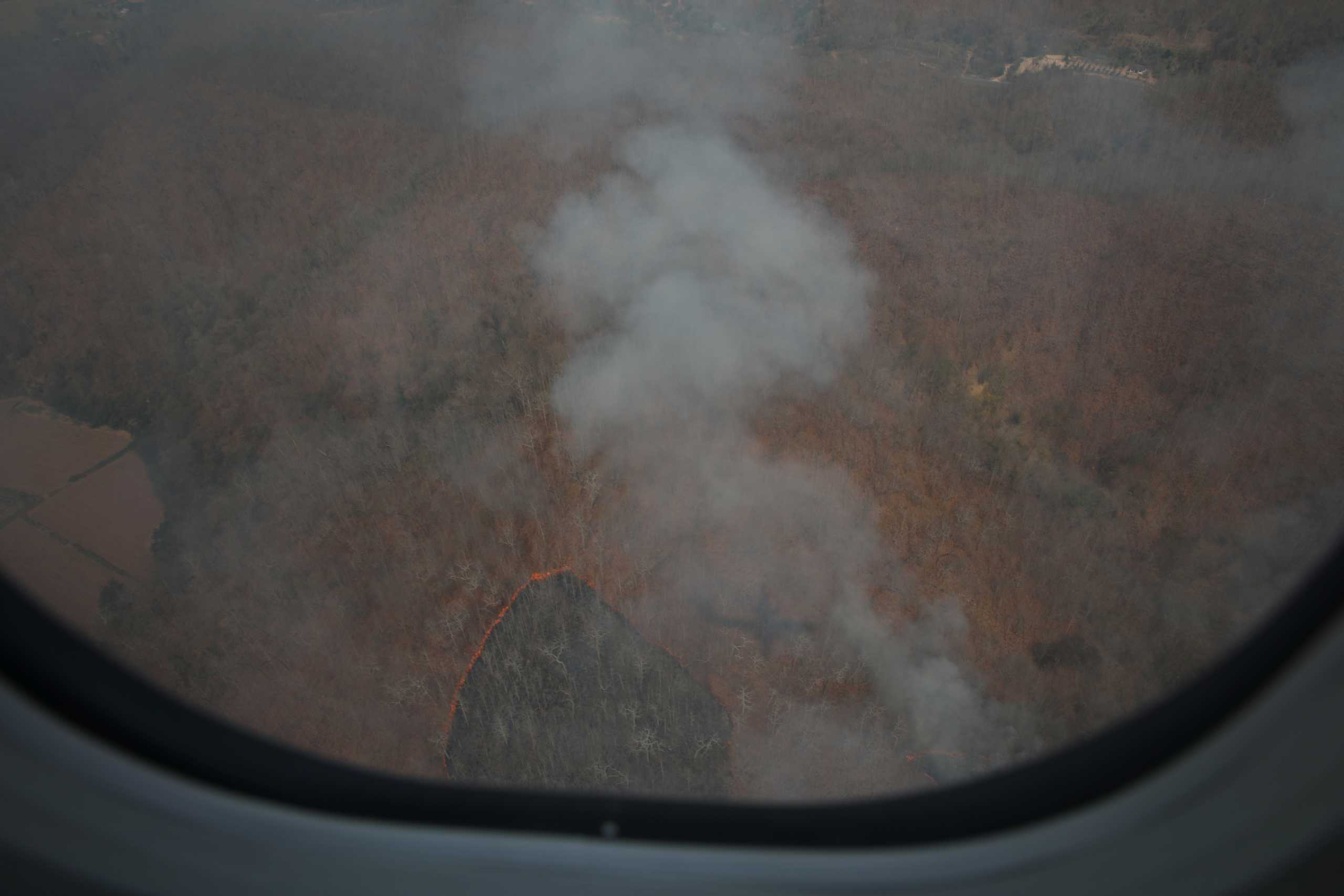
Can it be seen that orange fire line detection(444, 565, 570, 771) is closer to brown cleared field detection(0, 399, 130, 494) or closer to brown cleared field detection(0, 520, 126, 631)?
brown cleared field detection(0, 520, 126, 631)

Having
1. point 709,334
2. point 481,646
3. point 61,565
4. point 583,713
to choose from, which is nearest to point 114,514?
point 61,565

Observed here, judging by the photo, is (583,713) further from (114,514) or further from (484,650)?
(114,514)

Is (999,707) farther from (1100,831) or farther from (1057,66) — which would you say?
(1057,66)

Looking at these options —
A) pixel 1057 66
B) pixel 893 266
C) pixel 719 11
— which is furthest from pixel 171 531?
pixel 1057 66

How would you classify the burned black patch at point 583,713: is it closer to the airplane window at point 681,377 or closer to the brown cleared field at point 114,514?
the airplane window at point 681,377

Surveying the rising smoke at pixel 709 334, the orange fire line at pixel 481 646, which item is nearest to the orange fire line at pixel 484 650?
the orange fire line at pixel 481 646
